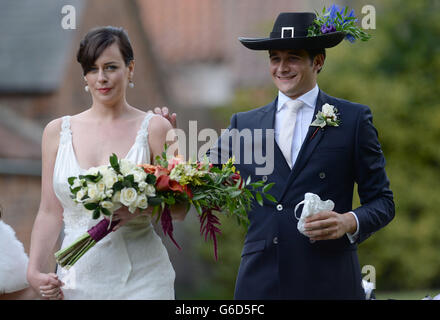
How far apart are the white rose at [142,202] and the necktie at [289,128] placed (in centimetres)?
98

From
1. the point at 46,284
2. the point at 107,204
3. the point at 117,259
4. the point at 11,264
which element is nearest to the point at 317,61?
the point at 107,204

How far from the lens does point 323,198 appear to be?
15.3 feet

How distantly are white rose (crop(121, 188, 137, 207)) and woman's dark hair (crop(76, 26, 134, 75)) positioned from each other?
93 cm

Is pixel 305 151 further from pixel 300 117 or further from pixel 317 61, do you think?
pixel 317 61

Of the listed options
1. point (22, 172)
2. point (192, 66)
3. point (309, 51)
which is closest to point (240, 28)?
point (192, 66)

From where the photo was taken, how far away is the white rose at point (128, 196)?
419 cm

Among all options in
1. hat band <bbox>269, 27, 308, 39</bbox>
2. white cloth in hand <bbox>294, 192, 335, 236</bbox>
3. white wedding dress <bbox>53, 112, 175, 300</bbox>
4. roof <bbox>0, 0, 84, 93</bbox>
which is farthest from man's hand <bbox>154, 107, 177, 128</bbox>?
roof <bbox>0, 0, 84, 93</bbox>

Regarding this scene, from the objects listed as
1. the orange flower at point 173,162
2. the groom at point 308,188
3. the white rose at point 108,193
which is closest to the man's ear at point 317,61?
the groom at point 308,188

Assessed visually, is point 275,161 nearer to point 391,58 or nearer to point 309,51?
point 309,51

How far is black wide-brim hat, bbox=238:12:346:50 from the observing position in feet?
15.4

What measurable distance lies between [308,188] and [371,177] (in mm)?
385

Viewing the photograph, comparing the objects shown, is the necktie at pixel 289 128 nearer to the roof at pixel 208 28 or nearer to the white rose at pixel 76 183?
the white rose at pixel 76 183

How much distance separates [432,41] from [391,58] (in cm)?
75
